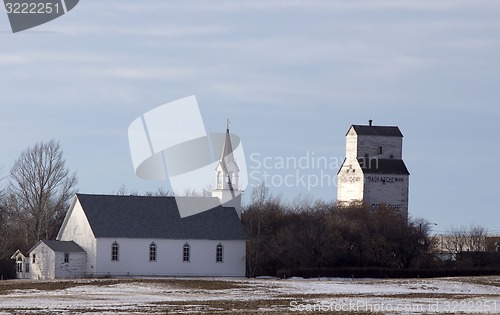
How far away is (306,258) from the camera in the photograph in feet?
299

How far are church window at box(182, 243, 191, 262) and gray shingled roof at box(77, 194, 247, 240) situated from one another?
0.76 metres

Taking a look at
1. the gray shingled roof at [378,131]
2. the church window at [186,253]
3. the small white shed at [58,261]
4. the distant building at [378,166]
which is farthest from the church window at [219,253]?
the gray shingled roof at [378,131]

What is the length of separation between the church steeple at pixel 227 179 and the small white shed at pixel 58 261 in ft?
43.6

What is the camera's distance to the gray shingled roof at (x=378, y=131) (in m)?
117

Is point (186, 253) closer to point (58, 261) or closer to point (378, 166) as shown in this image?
point (58, 261)

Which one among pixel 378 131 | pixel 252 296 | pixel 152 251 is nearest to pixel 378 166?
pixel 378 131

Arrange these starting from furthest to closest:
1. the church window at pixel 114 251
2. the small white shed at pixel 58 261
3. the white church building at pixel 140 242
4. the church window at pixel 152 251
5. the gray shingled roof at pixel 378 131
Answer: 1. the gray shingled roof at pixel 378 131
2. the church window at pixel 152 251
3. the church window at pixel 114 251
4. the white church building at pixel 140 242
5. the small white shed at pixel 58 261

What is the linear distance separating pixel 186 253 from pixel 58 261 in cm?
984

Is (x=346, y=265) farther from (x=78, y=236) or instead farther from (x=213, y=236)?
(x=78, y=236)

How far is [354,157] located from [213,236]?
29.9 m

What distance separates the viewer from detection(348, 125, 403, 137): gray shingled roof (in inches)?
4614

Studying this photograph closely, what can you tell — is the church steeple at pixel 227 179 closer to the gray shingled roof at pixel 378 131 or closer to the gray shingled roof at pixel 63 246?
the gray shingled roof at pixel 63 246

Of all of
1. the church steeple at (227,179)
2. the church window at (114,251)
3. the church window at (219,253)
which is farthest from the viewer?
the church steeple at (227,179)

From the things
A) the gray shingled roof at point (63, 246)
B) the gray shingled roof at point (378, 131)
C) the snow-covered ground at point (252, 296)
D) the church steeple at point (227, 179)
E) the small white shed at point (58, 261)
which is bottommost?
the snow-covered ground at point (252, 296)
